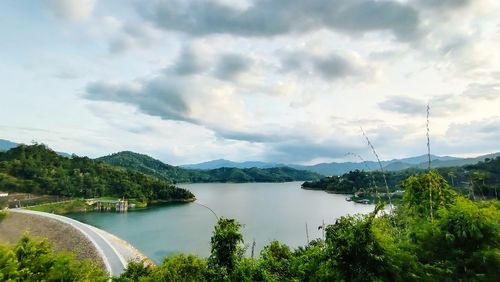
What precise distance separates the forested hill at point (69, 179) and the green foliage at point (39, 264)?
90.3 m

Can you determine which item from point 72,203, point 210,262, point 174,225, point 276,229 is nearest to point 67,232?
point 174,225

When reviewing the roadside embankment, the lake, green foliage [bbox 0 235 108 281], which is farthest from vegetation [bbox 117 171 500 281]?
the lake

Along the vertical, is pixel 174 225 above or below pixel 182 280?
below

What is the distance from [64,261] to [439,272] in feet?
36.4

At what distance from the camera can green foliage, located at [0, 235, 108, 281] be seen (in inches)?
400

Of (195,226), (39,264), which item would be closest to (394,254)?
(39,264)

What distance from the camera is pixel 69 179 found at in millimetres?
97688

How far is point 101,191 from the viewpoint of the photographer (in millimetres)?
100312

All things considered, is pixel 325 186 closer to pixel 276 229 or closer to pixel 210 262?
pixel 276 229

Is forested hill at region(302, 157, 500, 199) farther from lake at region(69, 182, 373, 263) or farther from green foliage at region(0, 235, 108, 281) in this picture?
green foliage at region(0, 235, 108, 281)

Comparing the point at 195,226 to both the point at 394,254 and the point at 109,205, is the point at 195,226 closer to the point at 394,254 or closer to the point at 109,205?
the point at 109,205

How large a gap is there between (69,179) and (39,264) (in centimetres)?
9837

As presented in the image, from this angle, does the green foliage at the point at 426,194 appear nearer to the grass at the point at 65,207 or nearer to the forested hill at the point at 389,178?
the forested hill at the point at 389,178

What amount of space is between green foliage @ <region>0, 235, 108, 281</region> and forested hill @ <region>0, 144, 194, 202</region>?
296ft
